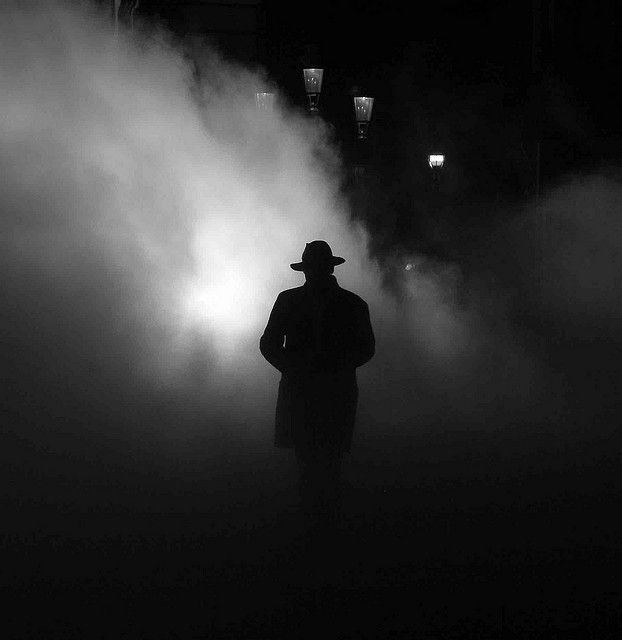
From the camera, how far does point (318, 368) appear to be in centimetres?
580

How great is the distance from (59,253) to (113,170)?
148 cm

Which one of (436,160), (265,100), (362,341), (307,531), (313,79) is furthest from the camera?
(436,160)

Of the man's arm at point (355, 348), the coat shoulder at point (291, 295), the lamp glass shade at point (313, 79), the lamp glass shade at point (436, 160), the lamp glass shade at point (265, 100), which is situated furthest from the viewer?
the lamp glass shade at point (436, 160)

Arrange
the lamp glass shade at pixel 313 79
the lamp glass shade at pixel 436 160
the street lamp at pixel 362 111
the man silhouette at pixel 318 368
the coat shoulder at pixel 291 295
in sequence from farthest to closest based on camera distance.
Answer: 1. the lamp glass shade at pixel 436 160
2. the street lamp at pixel 362 111
3. the lamp glass shade at pixel 313 79
4. the coat shoulder at pixel 291 295
5. the man silhouette at pixel 318 368

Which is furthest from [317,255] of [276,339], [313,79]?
[313,79]

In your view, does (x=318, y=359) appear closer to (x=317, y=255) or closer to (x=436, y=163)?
(x=317, y=255)

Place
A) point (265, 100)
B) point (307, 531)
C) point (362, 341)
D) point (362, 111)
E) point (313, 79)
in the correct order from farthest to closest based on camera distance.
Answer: point (362, 111) → point (313, 79) → point (265, 100) → point (362, 341) → point (307, 531)

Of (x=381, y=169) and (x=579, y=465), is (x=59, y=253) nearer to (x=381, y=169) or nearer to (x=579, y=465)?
(x=579, y=465)

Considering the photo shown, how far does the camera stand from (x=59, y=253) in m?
8.97

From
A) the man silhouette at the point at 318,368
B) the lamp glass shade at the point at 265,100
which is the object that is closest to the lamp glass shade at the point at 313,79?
the lamp glass shade at the point at 265,100

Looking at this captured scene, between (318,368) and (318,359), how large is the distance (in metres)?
0.05

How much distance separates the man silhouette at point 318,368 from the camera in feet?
18.7

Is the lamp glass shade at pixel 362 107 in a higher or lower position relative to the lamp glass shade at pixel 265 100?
higher

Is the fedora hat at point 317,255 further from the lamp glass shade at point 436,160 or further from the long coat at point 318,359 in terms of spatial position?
the lamp glass shade at point 436,160
